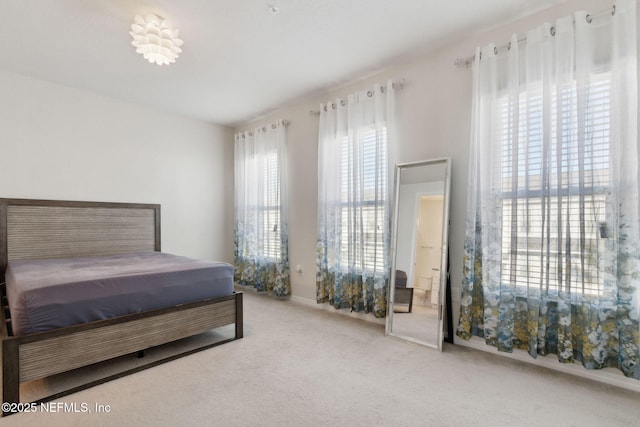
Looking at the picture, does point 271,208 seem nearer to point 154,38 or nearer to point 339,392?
point 154,38

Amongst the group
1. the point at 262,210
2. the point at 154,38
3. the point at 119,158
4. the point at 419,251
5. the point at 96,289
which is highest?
the point at 154,38

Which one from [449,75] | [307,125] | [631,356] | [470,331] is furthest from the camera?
[307,125]

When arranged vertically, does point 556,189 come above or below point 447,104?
below

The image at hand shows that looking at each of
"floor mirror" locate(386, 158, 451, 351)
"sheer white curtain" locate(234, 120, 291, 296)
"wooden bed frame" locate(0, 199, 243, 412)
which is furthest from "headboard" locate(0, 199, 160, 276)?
"floor mirror" locate(386, 158, 451, 351)

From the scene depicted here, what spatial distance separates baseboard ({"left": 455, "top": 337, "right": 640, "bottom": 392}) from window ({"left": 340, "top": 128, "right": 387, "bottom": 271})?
3.71ft

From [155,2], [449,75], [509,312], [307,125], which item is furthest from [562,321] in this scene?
[155,2]

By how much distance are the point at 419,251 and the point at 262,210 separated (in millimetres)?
2474

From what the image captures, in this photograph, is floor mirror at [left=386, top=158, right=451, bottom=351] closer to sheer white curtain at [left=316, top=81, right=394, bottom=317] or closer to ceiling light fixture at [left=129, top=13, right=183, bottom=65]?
sheer white curtain at [left=316, top=81, right=394, bottom=317]

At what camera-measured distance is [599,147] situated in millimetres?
2100

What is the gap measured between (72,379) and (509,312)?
10.3 ft

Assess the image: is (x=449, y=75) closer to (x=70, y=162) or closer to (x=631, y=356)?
(x=631, y=356)

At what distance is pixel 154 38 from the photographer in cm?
234

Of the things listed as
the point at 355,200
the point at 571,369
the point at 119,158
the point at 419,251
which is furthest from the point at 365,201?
the point at 119,158

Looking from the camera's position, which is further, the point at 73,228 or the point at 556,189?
the point at 73,228
